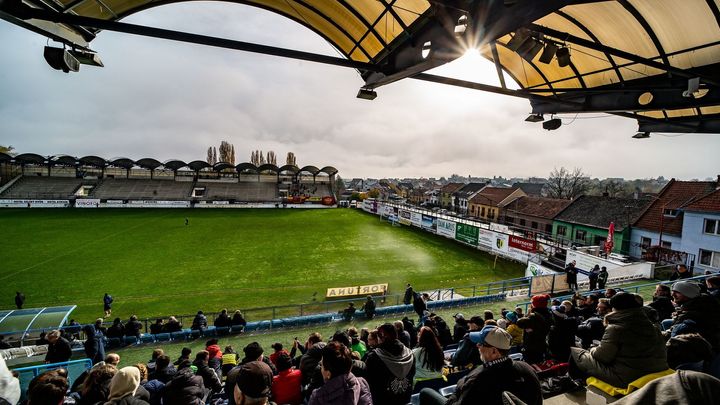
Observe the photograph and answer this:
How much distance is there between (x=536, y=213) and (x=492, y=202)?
43.6 ft

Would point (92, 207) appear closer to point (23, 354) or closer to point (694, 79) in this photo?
point (23, 354)

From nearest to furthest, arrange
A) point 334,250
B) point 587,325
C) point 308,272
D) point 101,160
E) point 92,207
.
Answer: point 587,325 < point 308,272 < point 334,250 < point 92,207 < point 101,160

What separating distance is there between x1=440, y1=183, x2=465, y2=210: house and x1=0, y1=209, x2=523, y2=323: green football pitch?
45.3 m

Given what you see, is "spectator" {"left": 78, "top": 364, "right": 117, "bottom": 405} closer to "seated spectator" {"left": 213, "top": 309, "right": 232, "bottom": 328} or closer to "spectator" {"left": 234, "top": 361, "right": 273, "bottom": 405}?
"spectator" {"left": 234, "top": 361, "right": 273, "bottom": 405}

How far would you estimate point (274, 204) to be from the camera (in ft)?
178

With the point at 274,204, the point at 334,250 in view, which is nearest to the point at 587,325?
the point at 334,250

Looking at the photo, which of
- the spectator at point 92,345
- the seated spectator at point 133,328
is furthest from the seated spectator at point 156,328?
the spectator at point 92,345

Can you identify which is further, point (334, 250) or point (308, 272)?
point (334, 250)

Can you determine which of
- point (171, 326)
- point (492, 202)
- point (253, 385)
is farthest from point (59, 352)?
point (492, 202)

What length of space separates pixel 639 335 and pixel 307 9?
22.4 feet

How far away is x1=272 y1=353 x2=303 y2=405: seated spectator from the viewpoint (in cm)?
388

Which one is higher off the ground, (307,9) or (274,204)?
(307,9)

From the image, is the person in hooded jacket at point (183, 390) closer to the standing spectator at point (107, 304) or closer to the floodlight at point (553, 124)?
the floodlight at point (553, 124)

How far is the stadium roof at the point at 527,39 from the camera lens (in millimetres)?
3533
